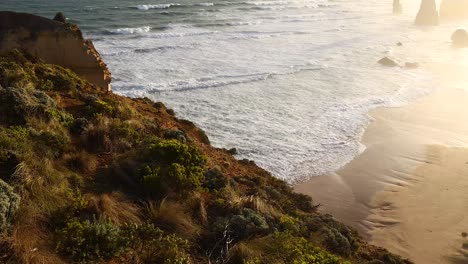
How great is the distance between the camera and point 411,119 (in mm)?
21469

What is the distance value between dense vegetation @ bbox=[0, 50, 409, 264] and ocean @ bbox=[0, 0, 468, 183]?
630 cm

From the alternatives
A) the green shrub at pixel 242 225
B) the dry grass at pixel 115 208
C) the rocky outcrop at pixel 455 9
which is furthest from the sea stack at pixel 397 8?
the dry grass at pixel 115 208

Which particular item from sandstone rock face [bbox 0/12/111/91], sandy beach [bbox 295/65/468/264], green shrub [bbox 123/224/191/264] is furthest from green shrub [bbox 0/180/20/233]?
sandy beach [bbox 295/65/468/264]

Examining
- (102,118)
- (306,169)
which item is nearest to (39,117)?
(102,118)

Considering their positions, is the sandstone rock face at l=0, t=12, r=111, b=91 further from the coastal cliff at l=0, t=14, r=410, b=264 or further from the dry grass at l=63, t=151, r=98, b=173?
the dry grass at l=63, t=151, r=98, b=173

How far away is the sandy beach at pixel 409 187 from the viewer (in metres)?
12.2

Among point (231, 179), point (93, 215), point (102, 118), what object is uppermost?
point (102, 118)

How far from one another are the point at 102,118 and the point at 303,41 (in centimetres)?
3068

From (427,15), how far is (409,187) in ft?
160

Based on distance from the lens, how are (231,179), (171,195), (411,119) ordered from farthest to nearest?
(411,119), (231,179), (171,195)

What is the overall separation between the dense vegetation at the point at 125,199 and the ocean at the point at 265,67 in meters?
6.30

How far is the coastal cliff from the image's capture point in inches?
229

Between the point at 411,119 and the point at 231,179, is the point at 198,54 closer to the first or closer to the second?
the point at 411,119

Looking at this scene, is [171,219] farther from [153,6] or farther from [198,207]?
[153,6]
